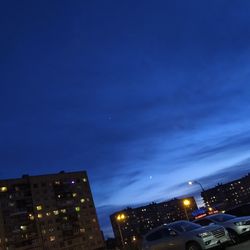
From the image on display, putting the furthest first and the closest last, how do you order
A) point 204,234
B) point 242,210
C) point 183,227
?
point 242,210
point 183,227
point 204,234

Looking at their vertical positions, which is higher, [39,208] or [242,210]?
[39,208]

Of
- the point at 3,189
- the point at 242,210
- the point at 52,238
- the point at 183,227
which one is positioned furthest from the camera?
the point at 52,238

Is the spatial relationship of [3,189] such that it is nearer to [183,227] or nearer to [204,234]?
[183,227]

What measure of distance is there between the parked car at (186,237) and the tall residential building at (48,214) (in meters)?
102

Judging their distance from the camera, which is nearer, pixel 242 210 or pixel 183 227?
pixel 183 227

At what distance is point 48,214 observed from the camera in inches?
4744

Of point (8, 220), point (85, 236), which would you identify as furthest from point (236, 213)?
point (85, 236)

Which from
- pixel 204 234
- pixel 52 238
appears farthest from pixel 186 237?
pixel 52 238

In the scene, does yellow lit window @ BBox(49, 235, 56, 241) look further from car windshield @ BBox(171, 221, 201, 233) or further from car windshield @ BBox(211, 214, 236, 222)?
car windshield @ BBox(171, 221, 201, 233)

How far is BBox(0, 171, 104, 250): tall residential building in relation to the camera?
113 metres

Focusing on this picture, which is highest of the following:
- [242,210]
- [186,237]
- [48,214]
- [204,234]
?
[48,214]

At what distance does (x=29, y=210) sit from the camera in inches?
4646

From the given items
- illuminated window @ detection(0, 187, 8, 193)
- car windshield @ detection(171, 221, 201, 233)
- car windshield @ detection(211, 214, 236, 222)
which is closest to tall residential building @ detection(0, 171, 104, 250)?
illuminated window @ detection(0, 187, 8, 193)

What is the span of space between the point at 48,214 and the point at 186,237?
359ft
